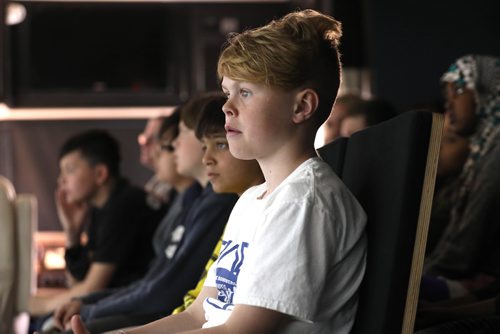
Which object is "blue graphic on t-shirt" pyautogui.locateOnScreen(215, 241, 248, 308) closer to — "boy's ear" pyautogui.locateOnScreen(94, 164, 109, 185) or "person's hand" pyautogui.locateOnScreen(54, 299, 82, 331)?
"person's hand" pyautogui.locateOnScreen(54, 299, 82, 331)

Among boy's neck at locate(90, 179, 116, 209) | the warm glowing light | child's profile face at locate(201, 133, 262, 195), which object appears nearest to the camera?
child's profile face at locate(201, 133, 262, 195)

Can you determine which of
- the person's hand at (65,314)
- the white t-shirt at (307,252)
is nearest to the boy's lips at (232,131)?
the white t-shirt at (307,252)

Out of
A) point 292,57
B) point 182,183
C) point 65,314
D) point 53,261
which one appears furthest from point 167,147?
point 292,57

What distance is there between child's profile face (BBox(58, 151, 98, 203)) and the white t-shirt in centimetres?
243

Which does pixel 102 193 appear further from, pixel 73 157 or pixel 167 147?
pixel 167 147

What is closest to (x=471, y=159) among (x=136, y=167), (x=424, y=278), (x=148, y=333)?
(x=424, y=278)

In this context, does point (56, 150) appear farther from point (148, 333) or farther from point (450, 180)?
point (148, 333)

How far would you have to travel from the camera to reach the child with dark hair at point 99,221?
3475mm

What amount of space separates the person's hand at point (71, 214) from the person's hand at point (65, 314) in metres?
1.15

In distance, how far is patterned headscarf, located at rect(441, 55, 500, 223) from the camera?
116 inches

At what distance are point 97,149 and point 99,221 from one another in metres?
0.37

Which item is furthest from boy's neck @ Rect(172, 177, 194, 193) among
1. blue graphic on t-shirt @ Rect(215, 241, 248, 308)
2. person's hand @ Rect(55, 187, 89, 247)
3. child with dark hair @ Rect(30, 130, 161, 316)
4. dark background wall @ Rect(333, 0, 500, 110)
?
blue graphic on t-shirt @ Rect(215, 241, 248, 308)

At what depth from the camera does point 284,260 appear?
4.28 feet

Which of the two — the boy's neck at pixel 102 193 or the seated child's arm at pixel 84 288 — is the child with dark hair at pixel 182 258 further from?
the boy's neck at pixel 102 193
